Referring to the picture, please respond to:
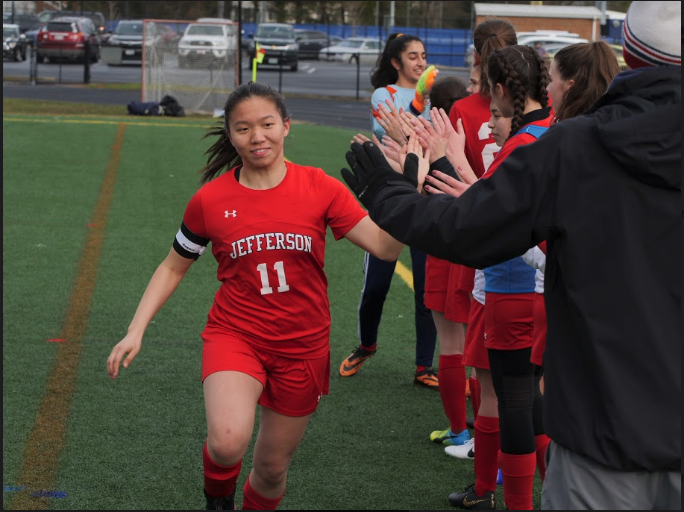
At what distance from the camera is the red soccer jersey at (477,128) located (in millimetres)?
4812

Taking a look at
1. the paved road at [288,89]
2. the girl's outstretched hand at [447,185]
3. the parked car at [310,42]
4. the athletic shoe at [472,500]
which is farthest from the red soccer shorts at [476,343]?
the parked car at [310,42]

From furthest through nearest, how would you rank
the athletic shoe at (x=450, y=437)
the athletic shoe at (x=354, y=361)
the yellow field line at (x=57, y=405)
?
the athletic shoe at (x=354, y=361), the athletic shoe at (x=450, y=437), the yellow field line at (x=57, y=405)

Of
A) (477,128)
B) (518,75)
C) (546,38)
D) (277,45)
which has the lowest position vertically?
(477,128)

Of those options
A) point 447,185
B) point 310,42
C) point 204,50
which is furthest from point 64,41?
point 447,185

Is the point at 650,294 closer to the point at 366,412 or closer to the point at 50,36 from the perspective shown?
the point at 366,412

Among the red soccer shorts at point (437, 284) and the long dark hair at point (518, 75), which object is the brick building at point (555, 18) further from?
the long dark hair at point (518, 75)

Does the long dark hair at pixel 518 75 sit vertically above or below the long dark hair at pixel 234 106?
above

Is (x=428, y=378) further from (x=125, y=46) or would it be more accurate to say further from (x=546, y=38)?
(x=125, y=46)

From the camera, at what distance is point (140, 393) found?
5.98 m

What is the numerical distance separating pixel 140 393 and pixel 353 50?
45444 millimetres

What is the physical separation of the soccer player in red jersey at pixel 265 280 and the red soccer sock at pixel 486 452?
2.76ft

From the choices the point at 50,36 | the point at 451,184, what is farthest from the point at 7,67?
the point at 451,184

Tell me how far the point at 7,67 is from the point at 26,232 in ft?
99.4

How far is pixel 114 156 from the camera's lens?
16.9m
